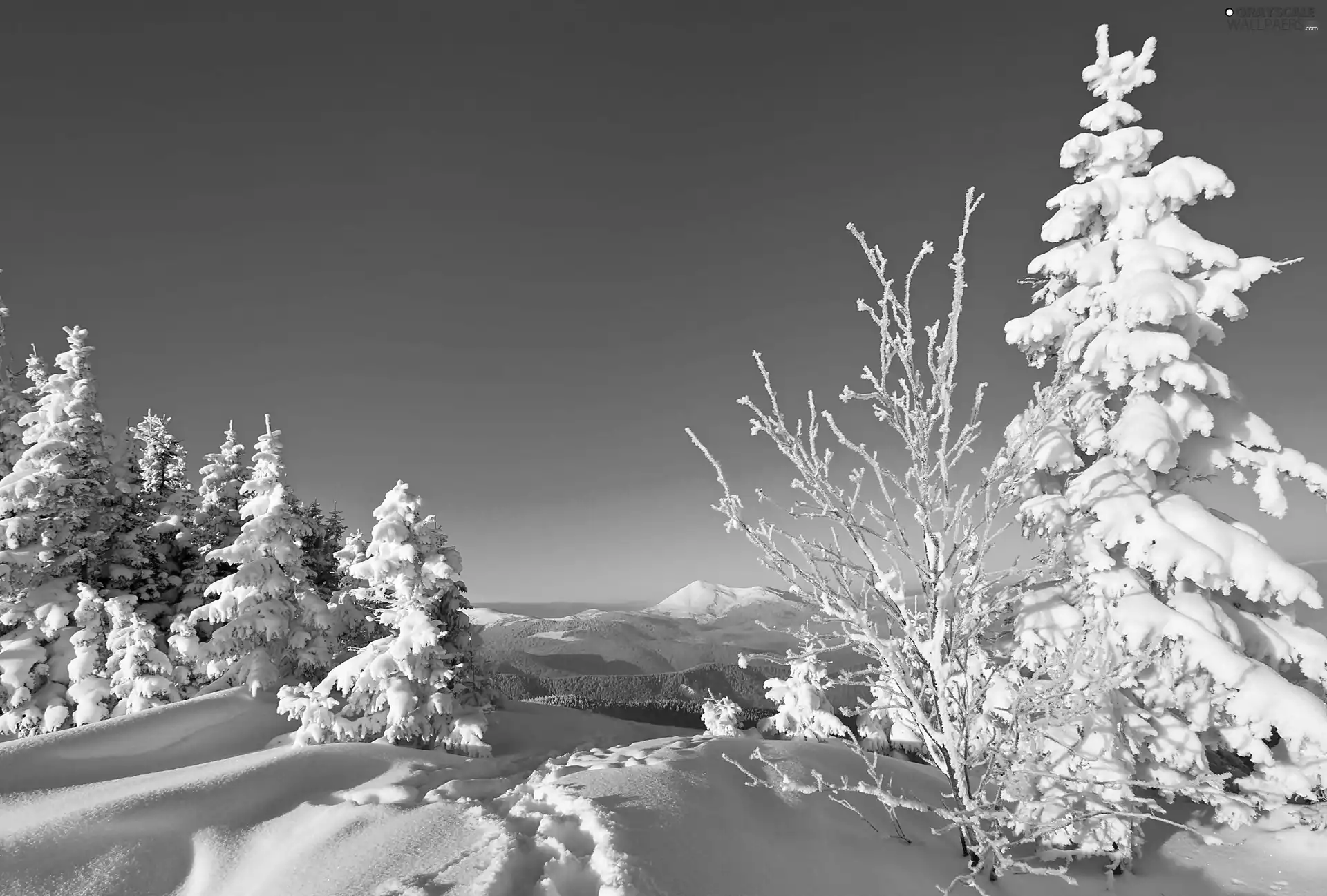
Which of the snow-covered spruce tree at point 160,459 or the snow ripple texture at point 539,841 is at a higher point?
the snow-covered spruce tree at point 160,459

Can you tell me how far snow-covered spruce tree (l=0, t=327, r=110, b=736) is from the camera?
53.7ft

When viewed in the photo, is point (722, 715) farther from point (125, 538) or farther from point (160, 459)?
point (160, 459)

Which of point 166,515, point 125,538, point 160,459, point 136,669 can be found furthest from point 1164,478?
point 160,459

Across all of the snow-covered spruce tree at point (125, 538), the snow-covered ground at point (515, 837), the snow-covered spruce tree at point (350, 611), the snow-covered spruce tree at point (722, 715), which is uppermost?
the snow-covered spruce tree at point (125, 538)

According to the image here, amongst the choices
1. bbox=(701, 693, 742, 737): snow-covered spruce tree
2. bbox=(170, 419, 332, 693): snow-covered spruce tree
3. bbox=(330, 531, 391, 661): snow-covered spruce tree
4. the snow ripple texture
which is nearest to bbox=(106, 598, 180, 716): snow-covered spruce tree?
bbox=(170, 419, 332, 693): snow-covered spruce tree

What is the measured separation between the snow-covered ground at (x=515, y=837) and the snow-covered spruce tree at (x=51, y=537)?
29.2 ft

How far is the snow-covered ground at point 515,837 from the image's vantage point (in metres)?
5.28

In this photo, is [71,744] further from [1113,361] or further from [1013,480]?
[1113,361]

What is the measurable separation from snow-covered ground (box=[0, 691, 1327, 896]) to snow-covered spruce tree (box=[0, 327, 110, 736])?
8.91m

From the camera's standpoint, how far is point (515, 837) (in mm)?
5570

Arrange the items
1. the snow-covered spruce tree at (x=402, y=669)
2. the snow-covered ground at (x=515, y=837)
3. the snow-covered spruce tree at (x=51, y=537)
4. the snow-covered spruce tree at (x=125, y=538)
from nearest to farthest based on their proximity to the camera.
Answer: the snow-covered ground at (x=515, y=837), the snow-covered spruce tree at (x=402, y=669), the snow-covered spruce tree at (x=51, y=537), the snow-covered spruce tree at (x=125, y=538)

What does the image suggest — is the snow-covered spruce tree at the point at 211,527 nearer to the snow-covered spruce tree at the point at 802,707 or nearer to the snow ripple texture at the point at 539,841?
the snow ripple texture at the point at 539,841

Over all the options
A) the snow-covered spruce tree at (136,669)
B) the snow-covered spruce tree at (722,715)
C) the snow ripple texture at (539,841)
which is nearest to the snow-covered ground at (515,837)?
the snow ripple texture at (539,841)

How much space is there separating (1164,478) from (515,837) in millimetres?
10768
